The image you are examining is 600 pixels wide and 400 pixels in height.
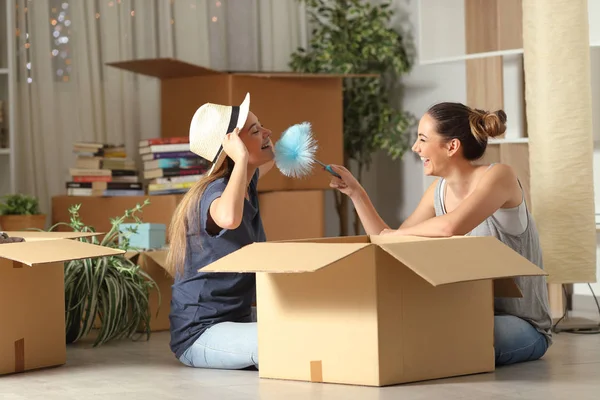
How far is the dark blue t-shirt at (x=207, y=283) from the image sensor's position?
2.63m

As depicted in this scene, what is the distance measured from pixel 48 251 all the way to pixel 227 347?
535mm

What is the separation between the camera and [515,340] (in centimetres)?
259

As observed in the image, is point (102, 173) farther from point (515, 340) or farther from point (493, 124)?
point (515, 340)

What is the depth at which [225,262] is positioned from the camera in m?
2.26

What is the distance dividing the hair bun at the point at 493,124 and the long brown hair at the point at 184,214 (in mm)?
734

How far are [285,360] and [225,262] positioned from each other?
0.31 meters

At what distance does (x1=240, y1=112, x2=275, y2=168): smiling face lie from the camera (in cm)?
272

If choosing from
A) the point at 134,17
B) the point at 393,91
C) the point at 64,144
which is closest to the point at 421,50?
the point at 393,91

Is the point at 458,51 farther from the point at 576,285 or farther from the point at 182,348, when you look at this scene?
the point at 182,348

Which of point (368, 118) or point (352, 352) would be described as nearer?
point (352, 352)

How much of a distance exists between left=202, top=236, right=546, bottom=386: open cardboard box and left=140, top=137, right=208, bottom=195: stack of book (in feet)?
6.67

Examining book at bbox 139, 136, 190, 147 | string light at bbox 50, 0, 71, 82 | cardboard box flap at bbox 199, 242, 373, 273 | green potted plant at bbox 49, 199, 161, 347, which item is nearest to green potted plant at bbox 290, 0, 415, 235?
book at bbox 139, 136, 190, 147

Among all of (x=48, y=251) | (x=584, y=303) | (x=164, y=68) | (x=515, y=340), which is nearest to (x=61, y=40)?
(x=164, y=68)

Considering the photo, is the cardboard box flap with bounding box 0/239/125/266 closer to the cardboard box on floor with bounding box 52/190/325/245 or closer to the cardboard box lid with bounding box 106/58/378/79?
the cardboard box on floor with bounding box 52/190/325/245
